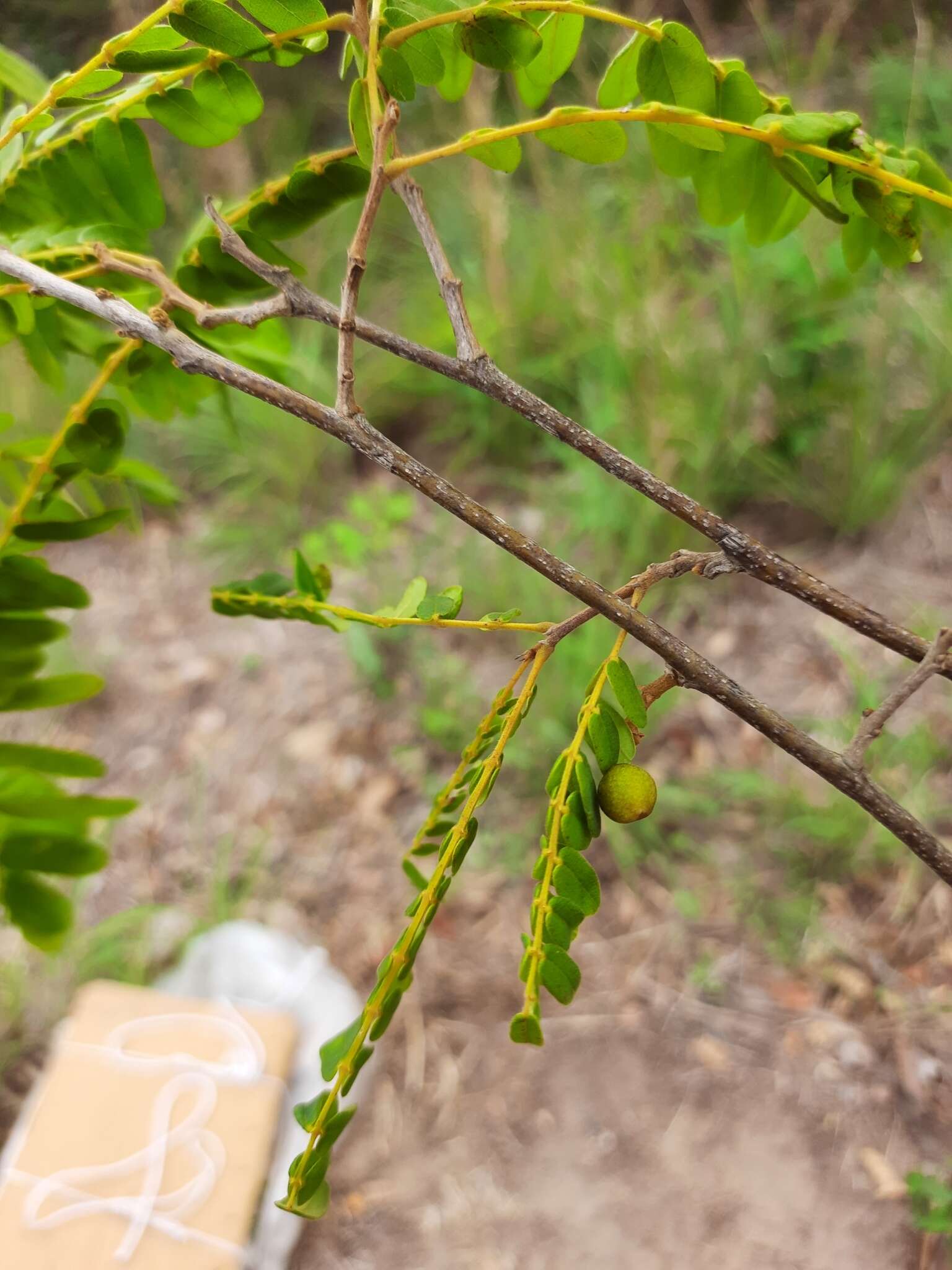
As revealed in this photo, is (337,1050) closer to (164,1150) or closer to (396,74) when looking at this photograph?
(396,74)

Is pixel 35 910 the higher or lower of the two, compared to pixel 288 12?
lower

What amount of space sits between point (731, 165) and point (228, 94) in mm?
248

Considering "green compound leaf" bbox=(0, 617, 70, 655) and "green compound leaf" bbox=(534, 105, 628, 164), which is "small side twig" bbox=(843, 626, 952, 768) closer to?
"green compound leaf" bbox=(534, 105, 628, 164)

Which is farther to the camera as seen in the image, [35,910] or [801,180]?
[35,910]

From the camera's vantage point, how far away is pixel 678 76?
39 centimetres

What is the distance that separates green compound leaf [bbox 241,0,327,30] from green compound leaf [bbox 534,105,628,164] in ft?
0.37

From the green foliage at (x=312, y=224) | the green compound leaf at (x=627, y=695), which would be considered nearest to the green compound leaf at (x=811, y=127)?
the green foliage at (x=312, y=224)

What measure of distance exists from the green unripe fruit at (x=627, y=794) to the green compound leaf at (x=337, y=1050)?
0.12m

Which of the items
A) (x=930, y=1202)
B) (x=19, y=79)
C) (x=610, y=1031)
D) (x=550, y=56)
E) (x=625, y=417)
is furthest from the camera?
(x=625, y=417)

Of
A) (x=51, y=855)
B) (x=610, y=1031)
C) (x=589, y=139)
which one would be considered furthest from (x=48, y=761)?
(x=610, y=1031)

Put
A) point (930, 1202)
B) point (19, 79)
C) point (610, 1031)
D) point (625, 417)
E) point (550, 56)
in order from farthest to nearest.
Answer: point (625, 417)
point (610, 1031)
point (930, 1202)
point (19, 79)
point (550, 56)

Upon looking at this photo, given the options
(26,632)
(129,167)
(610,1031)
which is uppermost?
(129,167)

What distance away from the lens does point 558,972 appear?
353mm

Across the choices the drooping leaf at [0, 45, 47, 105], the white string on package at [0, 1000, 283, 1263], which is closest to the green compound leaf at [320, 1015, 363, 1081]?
the drooping leaf at [0, 45, 47, 105]
